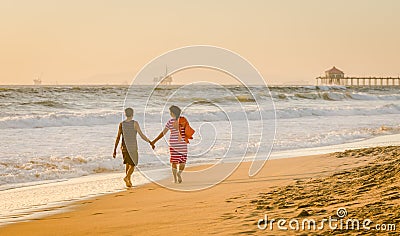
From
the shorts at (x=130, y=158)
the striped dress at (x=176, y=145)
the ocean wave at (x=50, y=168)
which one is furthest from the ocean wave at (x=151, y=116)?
the striped dress at (x=176, y=145)

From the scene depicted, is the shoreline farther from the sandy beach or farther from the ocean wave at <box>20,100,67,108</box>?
the ocean wave at <box>20,100,67,108</box>

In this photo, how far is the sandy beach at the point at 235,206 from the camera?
526cm

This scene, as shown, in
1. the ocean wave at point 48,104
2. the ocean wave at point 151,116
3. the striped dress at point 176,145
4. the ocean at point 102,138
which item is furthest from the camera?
the ocean wave at point 48,104

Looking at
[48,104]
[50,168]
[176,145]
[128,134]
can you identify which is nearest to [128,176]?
[128,134]

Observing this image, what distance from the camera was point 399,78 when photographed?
4469 inches

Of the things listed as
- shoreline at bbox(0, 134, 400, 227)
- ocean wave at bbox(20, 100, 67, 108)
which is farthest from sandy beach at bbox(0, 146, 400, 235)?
ocean wave at bbox(20, 100, 67, 108)

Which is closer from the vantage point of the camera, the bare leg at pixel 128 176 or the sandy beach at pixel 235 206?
the sandy beach at pixel 235 206

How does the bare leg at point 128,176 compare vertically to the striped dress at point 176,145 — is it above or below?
below

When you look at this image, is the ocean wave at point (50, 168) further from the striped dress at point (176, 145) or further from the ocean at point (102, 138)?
the striped dress at point (176, 145)

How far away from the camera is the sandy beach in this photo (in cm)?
526

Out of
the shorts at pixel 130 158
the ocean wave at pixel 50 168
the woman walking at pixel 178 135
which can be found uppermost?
the woman walking at pixel 178 135

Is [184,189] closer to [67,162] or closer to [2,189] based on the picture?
[2,189]

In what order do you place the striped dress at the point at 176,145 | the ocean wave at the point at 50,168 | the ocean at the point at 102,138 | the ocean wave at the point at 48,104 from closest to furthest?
the striped dress at the point at 176,145
the ocean wave at the point at 50,168
the ocean at the point at 102,138
the ocean wave at the point at 48,104

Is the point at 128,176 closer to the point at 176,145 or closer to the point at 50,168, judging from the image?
the point at 176,145
